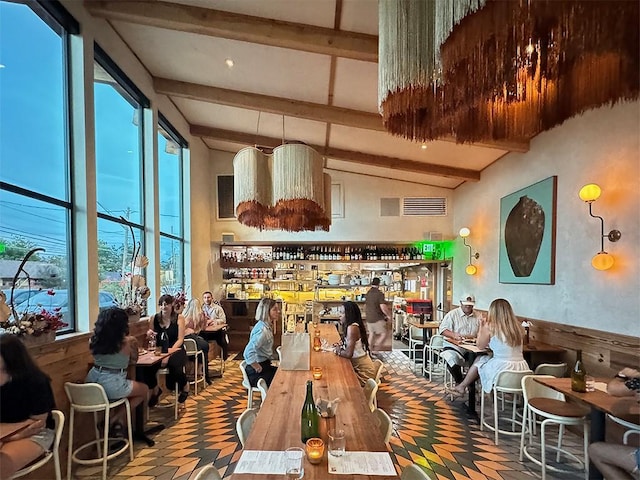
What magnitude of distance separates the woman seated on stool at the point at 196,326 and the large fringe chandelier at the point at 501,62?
5.35 metres

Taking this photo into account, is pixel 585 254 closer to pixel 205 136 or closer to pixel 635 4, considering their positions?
pixel 635 4

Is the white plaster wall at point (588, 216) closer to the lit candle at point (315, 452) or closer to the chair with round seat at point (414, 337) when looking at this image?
the chair with round seat at point (414, 337)

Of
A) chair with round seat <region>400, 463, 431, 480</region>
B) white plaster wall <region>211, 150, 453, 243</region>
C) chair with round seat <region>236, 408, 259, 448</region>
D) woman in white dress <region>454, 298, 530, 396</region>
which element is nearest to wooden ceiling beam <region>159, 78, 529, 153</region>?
woman in white dress <region>454, 298, 530, 396</region>

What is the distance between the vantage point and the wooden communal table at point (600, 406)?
7.74 ft

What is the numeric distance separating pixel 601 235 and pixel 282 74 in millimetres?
4322

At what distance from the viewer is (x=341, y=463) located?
172cm

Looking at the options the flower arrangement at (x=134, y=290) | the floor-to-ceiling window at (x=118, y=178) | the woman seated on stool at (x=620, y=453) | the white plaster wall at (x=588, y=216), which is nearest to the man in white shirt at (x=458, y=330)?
the white plaster wall at (x=588, y=216)

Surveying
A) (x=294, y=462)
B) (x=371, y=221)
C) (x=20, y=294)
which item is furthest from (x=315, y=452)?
(x=371, y=221)

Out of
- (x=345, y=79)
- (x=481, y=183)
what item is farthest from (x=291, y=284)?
(x=345, y=79)

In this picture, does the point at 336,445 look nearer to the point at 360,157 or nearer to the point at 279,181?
the point at 279,181

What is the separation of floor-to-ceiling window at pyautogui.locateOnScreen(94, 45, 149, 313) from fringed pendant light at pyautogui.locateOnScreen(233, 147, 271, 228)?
1.94 m

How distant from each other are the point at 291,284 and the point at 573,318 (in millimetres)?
6314

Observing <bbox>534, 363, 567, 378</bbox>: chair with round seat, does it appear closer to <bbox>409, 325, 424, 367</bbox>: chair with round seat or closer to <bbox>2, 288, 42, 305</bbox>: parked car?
<bbox>409, 325, 424, 367</bbox>: chair with round seat

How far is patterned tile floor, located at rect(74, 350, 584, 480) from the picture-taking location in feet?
10.8
